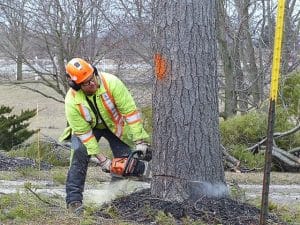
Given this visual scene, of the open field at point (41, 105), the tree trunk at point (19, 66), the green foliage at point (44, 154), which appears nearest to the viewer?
the green foliage at point (44, 154)

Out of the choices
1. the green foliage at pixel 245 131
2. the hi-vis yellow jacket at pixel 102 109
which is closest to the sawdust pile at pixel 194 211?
the hi-vis yellow jacket at pixel 102 109

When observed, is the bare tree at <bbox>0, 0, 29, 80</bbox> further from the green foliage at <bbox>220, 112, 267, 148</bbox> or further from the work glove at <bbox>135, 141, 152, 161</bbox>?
the work glove at <bbox>135, 141, 152, 161</bbox>

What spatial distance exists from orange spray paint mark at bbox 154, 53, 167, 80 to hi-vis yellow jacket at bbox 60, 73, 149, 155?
4.26 ft

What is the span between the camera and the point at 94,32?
2158 cm

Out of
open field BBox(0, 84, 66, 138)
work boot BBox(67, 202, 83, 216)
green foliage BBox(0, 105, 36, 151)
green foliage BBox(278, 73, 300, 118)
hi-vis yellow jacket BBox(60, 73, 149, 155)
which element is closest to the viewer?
work boot BBox(67, 202, 83, 216)

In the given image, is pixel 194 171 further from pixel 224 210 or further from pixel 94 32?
pixel 94 32

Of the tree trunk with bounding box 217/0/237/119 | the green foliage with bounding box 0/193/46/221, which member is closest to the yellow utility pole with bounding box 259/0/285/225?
the green foliage with bounding box 0/193/46/221

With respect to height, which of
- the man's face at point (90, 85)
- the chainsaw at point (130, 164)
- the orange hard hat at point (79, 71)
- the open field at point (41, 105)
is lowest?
the open field at point (41, 105)

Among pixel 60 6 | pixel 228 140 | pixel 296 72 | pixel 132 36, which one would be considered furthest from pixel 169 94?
pixel 60 6

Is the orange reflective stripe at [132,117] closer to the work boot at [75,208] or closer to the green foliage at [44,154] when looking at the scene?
the work boot at [75,208]

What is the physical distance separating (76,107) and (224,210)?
2.07 meters

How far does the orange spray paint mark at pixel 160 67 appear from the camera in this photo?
5.42 meters

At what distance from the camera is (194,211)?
5.29 meters

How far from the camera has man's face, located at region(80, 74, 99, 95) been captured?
6.45 meters
